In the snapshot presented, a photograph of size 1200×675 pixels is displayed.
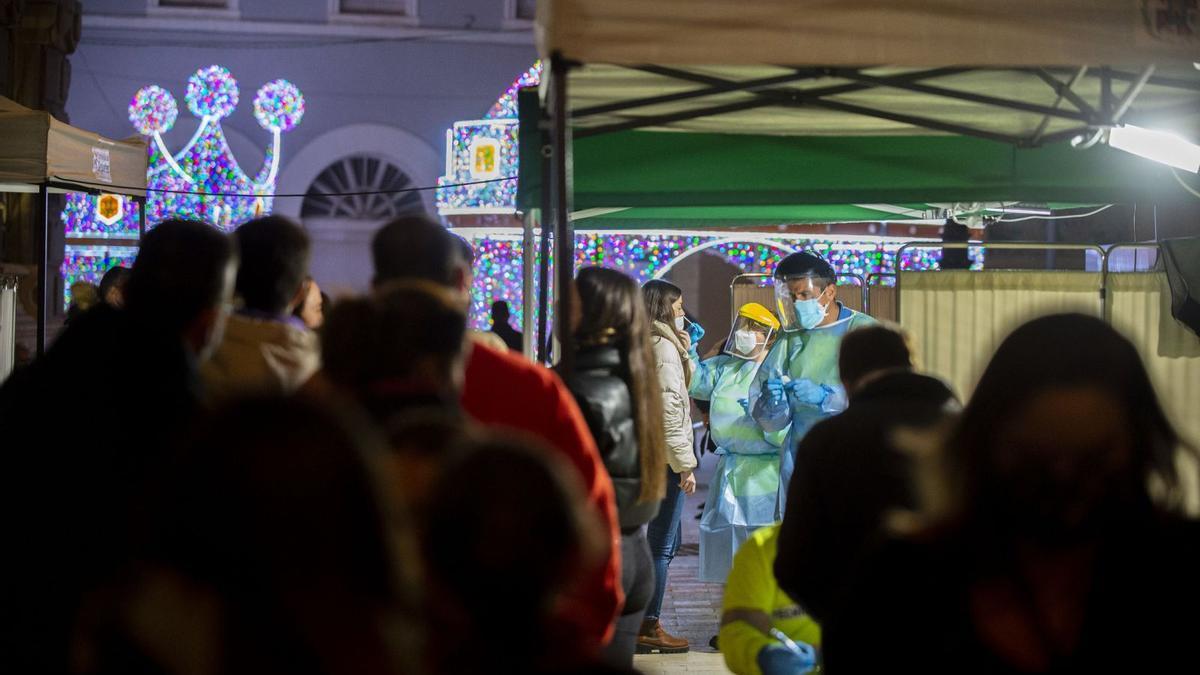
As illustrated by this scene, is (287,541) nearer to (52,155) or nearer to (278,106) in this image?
(52,155)

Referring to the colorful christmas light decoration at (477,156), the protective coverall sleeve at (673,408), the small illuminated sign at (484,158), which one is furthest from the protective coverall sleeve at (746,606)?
the small illuminated sign at (484,158)

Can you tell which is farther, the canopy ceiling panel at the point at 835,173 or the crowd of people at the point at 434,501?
the canopy ceiling panel at the point at 835,173

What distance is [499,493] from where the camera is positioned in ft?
4.93

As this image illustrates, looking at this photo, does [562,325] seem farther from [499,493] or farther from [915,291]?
[915,291]

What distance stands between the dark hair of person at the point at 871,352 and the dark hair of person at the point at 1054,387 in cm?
155

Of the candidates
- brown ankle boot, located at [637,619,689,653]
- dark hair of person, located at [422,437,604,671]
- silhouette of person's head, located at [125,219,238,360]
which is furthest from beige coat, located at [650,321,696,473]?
dark hair of person, located at [422,437,604,671]

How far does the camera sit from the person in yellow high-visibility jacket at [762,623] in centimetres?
352

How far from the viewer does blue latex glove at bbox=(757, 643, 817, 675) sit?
138 inches

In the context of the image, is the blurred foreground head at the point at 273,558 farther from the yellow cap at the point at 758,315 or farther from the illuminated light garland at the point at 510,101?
the illuminated light garland at the point at 510,101

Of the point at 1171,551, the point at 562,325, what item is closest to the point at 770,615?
the point at 562,325

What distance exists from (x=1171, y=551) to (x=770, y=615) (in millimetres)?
1883

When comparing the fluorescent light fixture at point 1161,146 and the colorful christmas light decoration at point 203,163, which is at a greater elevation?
the colorful christmas light decoration at point 203,163

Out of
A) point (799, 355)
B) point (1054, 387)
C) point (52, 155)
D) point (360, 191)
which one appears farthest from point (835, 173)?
point (360, 191)

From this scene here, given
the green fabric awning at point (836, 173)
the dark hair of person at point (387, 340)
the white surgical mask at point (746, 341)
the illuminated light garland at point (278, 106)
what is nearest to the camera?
the dark hair of person at point (387, 340)
